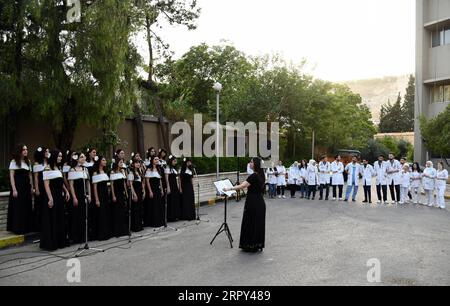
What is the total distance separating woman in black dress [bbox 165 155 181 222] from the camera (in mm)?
12258

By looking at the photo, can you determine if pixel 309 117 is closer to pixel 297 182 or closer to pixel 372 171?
pixel 297 182

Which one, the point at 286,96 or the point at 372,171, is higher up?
the point at 286,96

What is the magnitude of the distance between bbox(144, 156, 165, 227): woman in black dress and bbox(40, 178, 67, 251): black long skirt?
2966 millimetres

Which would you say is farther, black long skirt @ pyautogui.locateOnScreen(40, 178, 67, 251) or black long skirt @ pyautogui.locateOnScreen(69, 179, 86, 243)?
black long skirt @ pyautogui.locateOnScreen(69, 179, 86, 243)

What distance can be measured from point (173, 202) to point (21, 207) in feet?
13.7

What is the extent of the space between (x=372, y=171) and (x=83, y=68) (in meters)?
12.6

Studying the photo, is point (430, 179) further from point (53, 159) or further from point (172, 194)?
point (53, 159)

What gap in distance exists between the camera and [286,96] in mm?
30172

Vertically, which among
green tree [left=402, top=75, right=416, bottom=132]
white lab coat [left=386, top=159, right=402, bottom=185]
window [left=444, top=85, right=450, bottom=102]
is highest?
green tree [left=402, top=75, right=416, bottom=132]

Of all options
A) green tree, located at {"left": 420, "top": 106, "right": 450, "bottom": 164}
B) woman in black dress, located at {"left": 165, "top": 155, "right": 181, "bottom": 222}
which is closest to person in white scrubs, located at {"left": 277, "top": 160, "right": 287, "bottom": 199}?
woman in black dress, located at {"left": 165, "top": 155, "right": 181, "bottom": 222}

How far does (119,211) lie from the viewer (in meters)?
9.87

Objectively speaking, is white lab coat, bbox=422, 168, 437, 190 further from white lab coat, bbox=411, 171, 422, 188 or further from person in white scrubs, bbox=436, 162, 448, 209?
white lab coat, bbox=411, 171, 422, 188

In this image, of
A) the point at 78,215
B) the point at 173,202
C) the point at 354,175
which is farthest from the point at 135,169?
the point at 354,175
